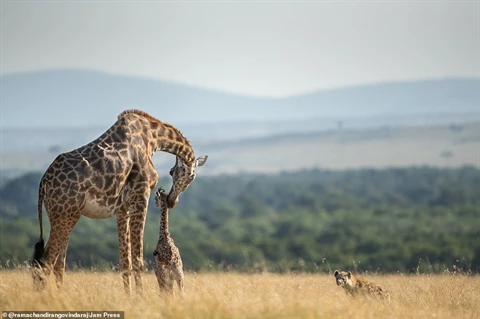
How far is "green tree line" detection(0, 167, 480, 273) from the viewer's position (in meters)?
47.4

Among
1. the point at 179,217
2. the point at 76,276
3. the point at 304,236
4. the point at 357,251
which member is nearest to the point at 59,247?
the point at 76,276

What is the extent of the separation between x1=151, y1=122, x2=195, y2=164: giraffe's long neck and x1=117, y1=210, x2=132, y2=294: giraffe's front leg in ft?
3.53

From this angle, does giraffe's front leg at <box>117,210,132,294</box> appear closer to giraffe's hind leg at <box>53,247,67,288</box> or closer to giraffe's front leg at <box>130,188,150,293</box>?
giraffe's front leg at <box>130,188,150,293</box>

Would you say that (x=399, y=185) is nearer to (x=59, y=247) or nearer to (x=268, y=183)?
(x=268, y=183)

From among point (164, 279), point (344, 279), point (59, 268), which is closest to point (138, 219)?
point (164, 279)

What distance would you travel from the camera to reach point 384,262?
47.7 metres

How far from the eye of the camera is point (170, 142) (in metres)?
14.0

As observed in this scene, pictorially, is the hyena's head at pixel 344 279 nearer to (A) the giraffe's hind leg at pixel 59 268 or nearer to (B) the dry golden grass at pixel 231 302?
(B) the dry golden grass at pixel 231 302

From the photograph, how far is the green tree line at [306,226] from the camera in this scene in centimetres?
4738

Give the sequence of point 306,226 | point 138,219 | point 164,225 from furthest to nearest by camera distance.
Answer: point 306,226, point 138,219, point 164,225

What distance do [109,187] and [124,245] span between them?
0.87 metres

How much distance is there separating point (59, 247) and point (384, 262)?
119ft

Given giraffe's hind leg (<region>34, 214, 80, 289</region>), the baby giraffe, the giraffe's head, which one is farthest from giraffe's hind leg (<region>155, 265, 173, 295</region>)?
the giraffe's head

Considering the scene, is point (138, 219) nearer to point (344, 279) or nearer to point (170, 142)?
point (170, 142)
